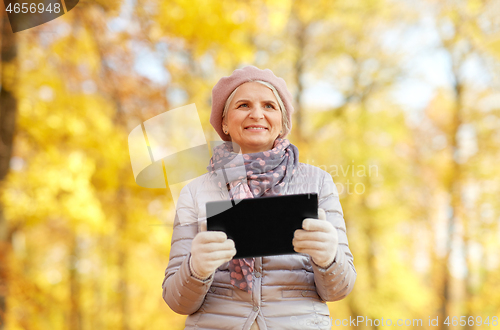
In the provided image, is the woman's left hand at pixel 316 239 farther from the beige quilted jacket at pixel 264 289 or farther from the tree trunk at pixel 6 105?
the tree trunk at pixel 6 105

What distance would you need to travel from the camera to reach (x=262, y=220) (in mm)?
1042

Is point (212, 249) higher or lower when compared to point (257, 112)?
lower

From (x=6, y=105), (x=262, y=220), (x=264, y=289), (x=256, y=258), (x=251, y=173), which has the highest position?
(x=6, y=105)

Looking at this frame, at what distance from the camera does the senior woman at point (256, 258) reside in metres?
1.06

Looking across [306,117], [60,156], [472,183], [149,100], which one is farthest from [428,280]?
[60,156]

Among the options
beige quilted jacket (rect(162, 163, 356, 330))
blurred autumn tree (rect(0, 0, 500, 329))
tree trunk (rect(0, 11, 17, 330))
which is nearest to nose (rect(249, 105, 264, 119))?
beige quilted jacket (rect(162, 163, 356, 330))

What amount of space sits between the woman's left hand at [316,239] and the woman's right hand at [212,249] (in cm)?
20

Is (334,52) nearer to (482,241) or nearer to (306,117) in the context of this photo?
(306,117)

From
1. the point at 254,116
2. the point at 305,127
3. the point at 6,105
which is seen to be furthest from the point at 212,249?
the point at 305,127

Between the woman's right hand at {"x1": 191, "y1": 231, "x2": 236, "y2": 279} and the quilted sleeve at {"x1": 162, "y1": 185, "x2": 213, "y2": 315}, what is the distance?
0.09 m

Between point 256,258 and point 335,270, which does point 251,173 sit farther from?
point 335,270

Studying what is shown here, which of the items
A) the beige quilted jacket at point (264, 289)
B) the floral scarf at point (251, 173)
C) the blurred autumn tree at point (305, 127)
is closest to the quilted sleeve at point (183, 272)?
the beige quilted jacket at point (264, 289)

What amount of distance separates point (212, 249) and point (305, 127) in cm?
487

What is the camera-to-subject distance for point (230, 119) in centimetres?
143
